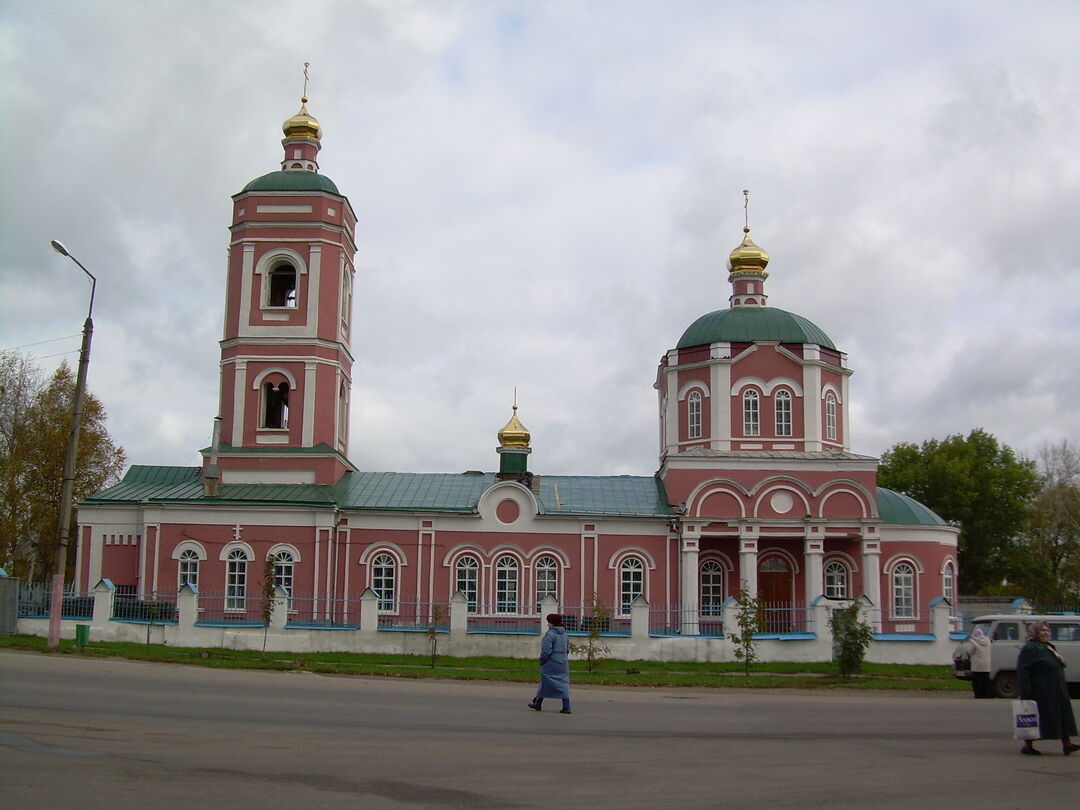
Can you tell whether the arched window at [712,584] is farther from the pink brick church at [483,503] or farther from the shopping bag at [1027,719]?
the shopping bag at [1027,719]

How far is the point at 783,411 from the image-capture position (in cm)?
3600

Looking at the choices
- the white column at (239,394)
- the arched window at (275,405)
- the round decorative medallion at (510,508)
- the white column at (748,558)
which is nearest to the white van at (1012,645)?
the white column at (748,558)

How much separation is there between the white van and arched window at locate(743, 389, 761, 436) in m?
14.0

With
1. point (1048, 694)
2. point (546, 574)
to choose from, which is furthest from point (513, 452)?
point (1048, 694)

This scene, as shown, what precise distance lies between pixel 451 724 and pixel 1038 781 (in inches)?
256

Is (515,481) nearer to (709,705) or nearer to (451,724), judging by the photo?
(709,705)

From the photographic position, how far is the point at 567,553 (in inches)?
1363

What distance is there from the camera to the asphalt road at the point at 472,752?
9016mm

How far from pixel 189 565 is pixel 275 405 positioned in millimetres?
6105

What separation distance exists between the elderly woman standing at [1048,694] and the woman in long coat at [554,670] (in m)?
6.03

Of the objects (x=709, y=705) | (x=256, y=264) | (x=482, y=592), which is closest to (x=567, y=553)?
(x=482, y=592)

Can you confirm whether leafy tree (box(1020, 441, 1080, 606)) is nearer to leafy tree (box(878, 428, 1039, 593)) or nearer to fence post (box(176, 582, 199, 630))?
leafy tree (box(878, 428, 1039, 593))

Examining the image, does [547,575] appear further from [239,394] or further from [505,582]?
[239,394]

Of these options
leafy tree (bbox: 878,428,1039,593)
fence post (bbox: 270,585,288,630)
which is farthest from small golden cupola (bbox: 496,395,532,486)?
leafy tree (bbox: 878,428,1039,593)
